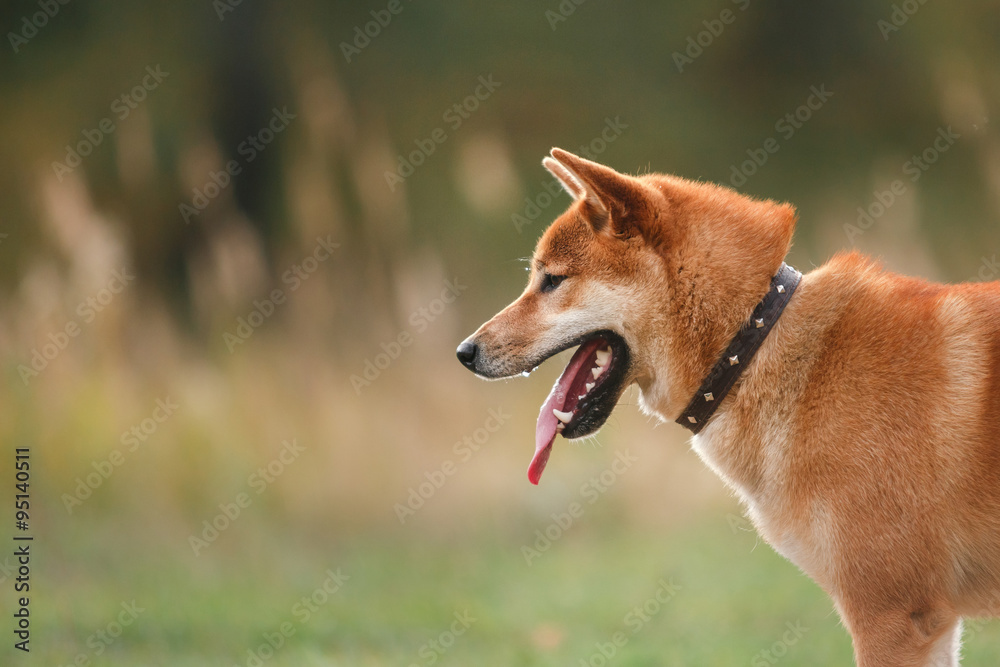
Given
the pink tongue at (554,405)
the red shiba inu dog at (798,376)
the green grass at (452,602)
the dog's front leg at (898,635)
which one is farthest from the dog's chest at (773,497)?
the green grass at (452,602)

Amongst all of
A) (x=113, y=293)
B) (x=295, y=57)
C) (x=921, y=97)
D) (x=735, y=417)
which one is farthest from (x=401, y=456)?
(x=921, y=97)

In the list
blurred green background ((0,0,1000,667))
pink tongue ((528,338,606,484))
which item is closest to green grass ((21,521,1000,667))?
blurred green background ((0,0,1000,667))

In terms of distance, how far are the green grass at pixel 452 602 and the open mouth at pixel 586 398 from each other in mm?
1524

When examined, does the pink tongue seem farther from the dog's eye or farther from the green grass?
the green grass

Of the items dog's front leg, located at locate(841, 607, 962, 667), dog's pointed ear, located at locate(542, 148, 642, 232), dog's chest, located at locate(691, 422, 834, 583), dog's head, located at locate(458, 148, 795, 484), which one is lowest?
dog's front leg, located at locate(841, 607, 962, 667)

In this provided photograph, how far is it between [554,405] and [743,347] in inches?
24.5

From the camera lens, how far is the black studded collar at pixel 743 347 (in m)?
2.80

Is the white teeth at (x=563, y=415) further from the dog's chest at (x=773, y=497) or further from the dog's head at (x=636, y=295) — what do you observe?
the dog's chest at (x=773, y=497)

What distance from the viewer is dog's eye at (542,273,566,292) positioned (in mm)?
3098

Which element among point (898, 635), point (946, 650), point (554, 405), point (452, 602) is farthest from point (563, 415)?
point (452, 602)

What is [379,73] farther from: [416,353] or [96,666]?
[96,666]

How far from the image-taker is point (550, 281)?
3.14 m

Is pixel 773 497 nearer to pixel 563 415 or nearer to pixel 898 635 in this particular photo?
pixel 898 635

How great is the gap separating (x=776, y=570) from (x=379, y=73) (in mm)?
6776
